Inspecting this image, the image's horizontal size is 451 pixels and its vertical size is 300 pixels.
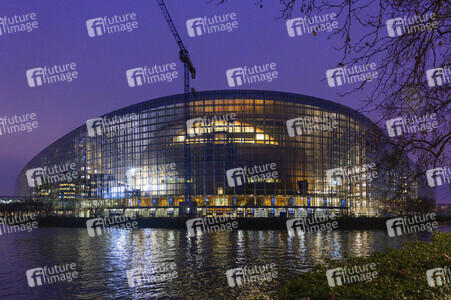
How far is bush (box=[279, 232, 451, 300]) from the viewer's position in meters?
8.70

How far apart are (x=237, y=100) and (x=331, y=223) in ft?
138

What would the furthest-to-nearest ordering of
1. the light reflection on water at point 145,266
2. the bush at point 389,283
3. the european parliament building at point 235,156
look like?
the european parliament building at point 235,156
the light reflection on water at point 145,266
the bush at point 389,283

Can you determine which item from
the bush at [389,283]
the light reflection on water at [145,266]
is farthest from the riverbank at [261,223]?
the bush at [389,283]

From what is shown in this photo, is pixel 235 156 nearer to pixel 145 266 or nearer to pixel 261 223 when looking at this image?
pixel 261 223

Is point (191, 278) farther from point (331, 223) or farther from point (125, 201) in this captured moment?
point (125, 201)

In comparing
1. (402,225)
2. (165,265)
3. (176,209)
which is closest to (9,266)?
(165,265)

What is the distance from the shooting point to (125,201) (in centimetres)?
11550

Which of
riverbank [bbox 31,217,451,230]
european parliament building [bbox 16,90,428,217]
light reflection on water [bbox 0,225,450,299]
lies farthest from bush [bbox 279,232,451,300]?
european parliament building [bbox 16,90,428,217]

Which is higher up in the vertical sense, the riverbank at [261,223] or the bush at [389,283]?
the bush at [389,283]

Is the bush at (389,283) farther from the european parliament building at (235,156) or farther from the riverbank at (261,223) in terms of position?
the european parliament building at (235,156)

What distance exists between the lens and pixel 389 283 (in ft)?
32.1

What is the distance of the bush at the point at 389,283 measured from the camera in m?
8.70

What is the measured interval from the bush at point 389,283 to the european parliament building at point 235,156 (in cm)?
8308

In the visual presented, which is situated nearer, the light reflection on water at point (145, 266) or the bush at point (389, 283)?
the bush at point (389, 283)
